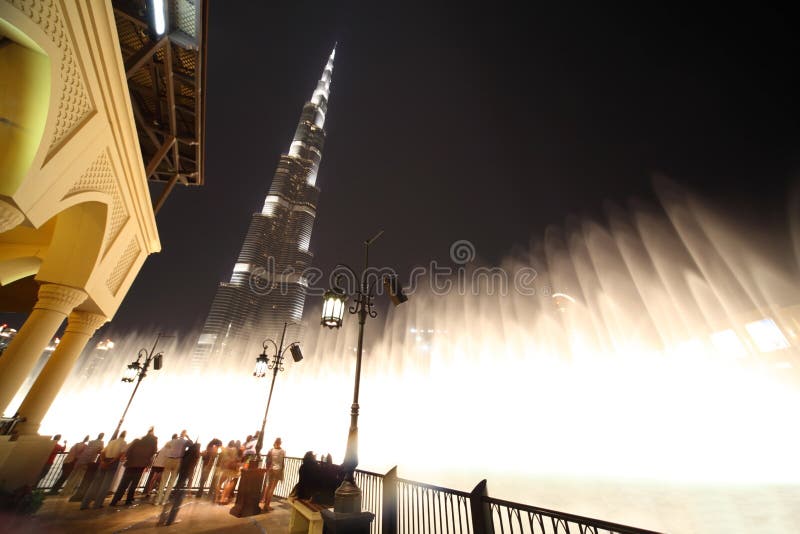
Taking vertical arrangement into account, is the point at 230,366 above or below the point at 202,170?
above

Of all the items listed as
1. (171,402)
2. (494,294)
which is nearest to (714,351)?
(494,294)

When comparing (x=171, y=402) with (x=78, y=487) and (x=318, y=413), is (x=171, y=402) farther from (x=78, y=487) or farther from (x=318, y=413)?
(x=78, y=487)

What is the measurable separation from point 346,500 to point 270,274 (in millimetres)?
102941

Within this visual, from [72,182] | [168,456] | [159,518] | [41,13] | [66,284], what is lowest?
[159,518]

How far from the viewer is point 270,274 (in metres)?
99.2

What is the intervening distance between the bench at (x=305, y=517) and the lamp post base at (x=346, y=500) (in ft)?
2.66

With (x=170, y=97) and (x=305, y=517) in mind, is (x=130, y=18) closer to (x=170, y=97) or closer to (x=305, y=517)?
(x=170, y=97)

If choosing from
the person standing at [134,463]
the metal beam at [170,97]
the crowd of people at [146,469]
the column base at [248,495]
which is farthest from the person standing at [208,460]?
the metal beam at [170,97]

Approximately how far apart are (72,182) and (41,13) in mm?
2058

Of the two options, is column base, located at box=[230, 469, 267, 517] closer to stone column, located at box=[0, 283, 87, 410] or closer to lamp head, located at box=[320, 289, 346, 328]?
lamp head, located at box=[320, 289, 346, 328]

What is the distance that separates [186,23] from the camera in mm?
6016

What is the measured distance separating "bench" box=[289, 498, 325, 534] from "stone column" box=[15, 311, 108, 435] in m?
6.15

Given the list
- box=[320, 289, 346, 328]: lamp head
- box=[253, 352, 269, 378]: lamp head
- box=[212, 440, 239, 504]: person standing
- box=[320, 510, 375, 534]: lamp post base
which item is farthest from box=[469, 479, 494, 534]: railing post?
box=[253, 352, 269, 378]: lamp head

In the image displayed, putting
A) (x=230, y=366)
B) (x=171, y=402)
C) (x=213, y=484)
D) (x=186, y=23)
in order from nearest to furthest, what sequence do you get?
(x=186, y=23) < (x=213, y=484) < (x=171, y=402) < (x=230, y=366)
